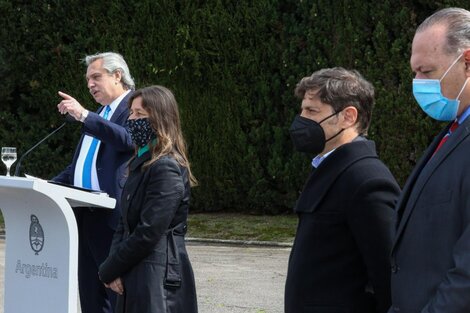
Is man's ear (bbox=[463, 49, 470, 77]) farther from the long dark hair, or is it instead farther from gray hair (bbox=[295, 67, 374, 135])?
the long dark hair

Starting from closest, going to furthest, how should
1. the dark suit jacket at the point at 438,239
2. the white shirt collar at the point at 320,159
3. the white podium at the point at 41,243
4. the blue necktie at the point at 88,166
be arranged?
the dark suit jacket at the point at 438,239
the white shirt collar at the point at 320,159
the white podium at the point at 41,243
the blue necktie at the point at 88,166

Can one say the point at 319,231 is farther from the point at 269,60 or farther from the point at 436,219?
the point at 269,60

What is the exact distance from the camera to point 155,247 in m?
4.83

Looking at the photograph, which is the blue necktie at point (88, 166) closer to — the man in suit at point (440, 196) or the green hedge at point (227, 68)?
the man in suit at point (440, 196)

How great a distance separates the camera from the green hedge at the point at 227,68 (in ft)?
39.8

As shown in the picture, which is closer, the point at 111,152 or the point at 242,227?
the point at 111,152

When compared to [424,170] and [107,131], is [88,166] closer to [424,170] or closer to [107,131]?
[107,131]

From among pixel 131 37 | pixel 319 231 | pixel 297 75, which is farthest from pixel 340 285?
pixel 131 37

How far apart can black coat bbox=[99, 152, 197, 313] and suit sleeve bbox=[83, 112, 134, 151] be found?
36.6 inches

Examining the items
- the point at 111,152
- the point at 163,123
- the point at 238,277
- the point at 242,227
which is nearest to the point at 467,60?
the point at 163,123

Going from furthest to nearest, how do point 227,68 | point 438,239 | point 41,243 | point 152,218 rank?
1. point 227,68
2. point 41,243
3. point 152,218
4. point 438,239

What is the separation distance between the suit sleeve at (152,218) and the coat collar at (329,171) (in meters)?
1.10

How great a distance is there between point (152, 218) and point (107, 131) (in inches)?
49.7

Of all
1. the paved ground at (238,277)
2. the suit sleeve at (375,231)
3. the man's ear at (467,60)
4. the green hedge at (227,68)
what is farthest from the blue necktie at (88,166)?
the green hedge at (227,68)
